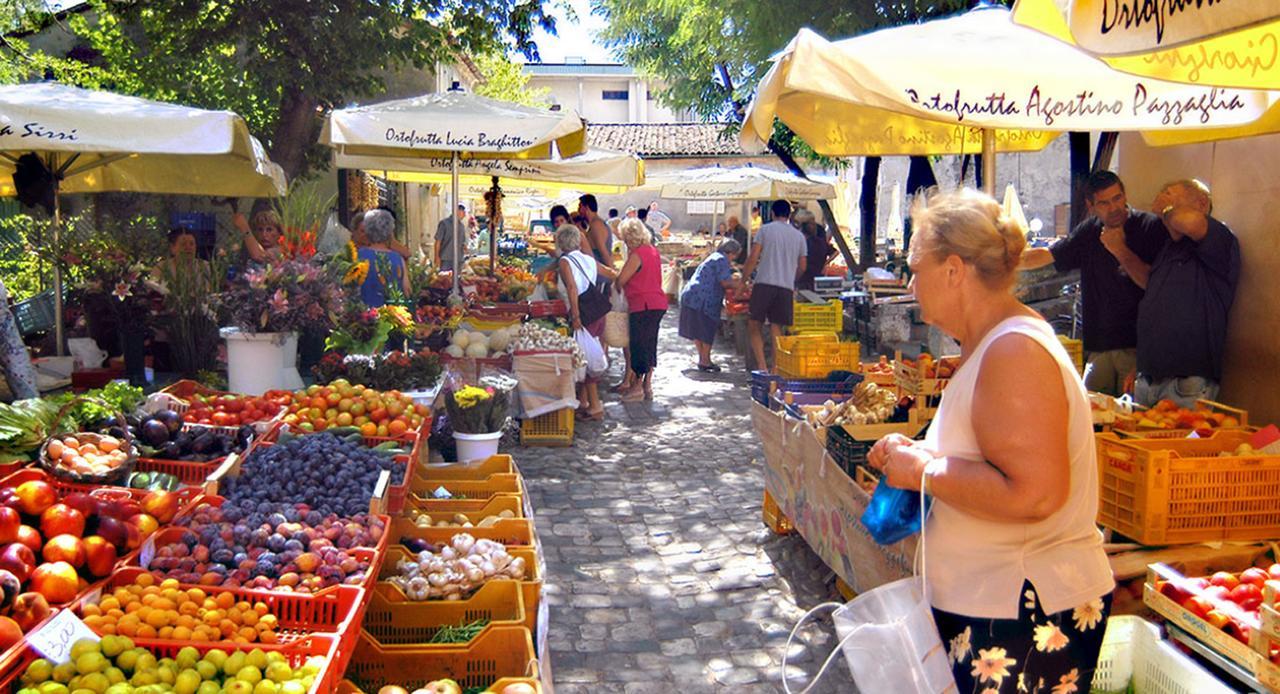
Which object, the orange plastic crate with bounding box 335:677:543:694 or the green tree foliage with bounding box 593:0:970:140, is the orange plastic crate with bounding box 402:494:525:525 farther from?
the green tree foliage with bounding box 593:0:970:140

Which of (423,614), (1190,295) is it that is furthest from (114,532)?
(1190,295)

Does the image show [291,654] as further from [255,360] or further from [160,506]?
[255,360]

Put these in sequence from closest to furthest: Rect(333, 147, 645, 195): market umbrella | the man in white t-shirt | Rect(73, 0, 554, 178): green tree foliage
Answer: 1. Rect(333, 147, 645, 195): market umbrella
2. Rect(73, 0, 554, 178): green tree foliage
3. the man in white t-shirt

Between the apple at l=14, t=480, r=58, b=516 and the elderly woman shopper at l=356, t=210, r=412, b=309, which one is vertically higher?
the elderly woman shopper at l=356, t=210, r=412, b=309

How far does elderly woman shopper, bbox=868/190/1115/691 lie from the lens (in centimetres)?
252

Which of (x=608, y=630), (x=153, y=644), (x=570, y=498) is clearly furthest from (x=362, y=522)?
(x=570, y=498)

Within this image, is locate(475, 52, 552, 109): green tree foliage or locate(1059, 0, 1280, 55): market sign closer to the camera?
locate(1059, 0, 1280, 55): market sign

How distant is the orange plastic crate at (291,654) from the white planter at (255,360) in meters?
4.20

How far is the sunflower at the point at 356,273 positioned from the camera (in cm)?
802

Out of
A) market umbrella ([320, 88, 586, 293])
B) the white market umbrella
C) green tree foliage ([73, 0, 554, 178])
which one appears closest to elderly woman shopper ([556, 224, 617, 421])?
market umbrella ([320, 88, 586, 293])

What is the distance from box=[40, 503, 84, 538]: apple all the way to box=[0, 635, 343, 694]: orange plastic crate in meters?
0.72

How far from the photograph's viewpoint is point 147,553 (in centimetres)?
365

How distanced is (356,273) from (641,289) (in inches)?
148

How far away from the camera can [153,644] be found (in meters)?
2.97
